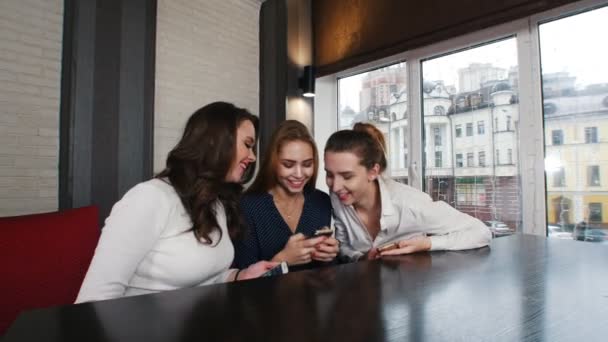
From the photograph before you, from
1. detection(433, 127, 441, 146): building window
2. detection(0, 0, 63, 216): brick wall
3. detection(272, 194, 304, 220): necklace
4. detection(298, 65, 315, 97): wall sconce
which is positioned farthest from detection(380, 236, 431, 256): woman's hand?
detection(298, 65, 315, 97): wall sconce

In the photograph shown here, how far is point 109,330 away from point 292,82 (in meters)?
3.46

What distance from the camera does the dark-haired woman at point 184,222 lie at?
978 millimetres

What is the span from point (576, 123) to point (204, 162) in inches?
90.5

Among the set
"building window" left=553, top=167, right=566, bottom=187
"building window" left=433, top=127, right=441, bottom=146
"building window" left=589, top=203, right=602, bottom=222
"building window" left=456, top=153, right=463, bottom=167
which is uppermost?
"building window" left=433, top=127, right=441, bottom=146

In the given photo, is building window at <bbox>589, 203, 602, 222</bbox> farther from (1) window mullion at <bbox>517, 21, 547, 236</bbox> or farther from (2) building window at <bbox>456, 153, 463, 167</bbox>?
(2) building window at <bbox>456, 153, 463, 167</bbox>

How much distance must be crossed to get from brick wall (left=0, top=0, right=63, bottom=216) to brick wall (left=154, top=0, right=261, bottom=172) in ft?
2.26

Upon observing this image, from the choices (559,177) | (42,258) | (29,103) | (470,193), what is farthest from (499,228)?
(29,103)

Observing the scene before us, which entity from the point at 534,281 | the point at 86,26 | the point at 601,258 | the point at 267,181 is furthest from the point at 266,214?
the point at 86,26

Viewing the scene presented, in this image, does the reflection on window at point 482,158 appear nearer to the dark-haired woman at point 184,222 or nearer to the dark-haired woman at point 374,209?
the dark-haired woman at point 374,209

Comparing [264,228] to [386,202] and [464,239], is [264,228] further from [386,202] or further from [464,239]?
[464,239]

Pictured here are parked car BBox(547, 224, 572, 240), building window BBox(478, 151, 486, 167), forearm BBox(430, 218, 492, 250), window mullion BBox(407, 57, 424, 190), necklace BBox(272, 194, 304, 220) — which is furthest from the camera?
window mullion BBox(407, 57, 424, 190)

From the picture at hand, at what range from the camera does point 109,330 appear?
532 mm

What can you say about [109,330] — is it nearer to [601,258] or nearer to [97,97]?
[601,258]

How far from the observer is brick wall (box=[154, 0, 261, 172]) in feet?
9.55
